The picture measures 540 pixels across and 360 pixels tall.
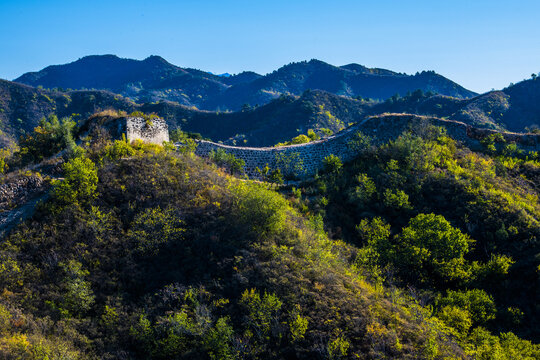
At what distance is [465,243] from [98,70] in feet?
546

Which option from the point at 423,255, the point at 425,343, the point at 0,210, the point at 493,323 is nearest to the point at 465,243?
the point at 423,255

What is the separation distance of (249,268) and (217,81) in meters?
138

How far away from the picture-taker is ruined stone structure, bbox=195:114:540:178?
21922mm

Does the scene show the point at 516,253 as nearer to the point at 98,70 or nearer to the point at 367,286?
the point at 367,286

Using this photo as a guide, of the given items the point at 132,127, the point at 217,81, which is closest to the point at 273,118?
the point at 132,127

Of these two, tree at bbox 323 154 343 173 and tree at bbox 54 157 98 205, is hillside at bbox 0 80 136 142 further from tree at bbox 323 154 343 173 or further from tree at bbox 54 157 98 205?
tree at bbox 54 157 98 205

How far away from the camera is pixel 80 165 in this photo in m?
13.6

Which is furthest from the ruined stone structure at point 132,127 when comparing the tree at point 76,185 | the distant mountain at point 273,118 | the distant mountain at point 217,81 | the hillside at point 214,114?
the distant mountain at point 217,81

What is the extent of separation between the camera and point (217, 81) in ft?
459

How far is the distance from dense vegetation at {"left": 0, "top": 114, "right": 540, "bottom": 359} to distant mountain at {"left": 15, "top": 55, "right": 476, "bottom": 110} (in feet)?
315

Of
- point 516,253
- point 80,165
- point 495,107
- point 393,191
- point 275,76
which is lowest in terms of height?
point 516,253

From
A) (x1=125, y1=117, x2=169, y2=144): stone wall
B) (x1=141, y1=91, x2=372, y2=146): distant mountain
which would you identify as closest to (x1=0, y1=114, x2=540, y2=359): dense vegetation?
(x1=125, y1=117, x2=169, y2=144): stone wall

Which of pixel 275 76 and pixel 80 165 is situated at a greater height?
pixel 275 76

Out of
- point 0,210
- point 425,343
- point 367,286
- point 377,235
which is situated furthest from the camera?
point 377,235
